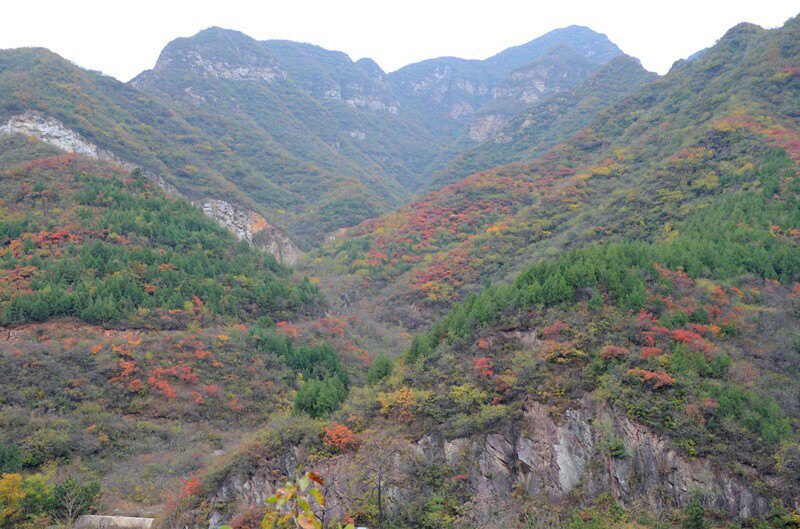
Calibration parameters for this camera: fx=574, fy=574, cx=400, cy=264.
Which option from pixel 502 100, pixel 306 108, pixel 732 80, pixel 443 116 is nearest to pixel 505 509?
pixel 732 80

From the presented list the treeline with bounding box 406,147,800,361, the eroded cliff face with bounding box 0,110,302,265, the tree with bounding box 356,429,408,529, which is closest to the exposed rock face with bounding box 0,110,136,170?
the eroded cliff face with bounding box 0,110,302,265

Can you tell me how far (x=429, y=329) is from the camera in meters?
51.1

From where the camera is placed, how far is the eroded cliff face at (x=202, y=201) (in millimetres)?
63969

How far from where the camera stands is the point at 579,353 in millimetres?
24594

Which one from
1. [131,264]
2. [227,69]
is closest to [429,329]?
[131,264]

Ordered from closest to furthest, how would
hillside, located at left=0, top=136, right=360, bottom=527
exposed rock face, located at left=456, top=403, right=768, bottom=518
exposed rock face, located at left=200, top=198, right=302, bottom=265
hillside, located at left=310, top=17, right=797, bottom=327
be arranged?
exposed rock face, located at left=456, top=403, right=768, bottom=518, hillside, located at left=0, top=136, right=360, bottom=527, hillside, located at left=310, top=17, right=797, bottom=327, exposed rock face, located at left=200, top=198, right=302, bottom=265

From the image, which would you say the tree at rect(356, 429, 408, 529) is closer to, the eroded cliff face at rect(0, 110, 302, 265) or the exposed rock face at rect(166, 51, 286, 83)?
the eroded cliff face at rect(0, 110, 302, 265)

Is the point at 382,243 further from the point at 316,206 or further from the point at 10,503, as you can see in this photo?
A: the point at 10,503

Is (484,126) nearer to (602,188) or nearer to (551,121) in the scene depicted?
(551,121)

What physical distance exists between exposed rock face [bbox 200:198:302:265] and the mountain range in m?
0.35

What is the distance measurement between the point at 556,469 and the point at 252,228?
198ft

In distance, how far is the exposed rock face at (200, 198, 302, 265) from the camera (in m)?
74.0

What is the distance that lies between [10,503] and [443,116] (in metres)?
188

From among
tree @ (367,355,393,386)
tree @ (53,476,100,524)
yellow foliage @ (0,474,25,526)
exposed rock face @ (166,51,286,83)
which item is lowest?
tree @ (53,476,100,524)
